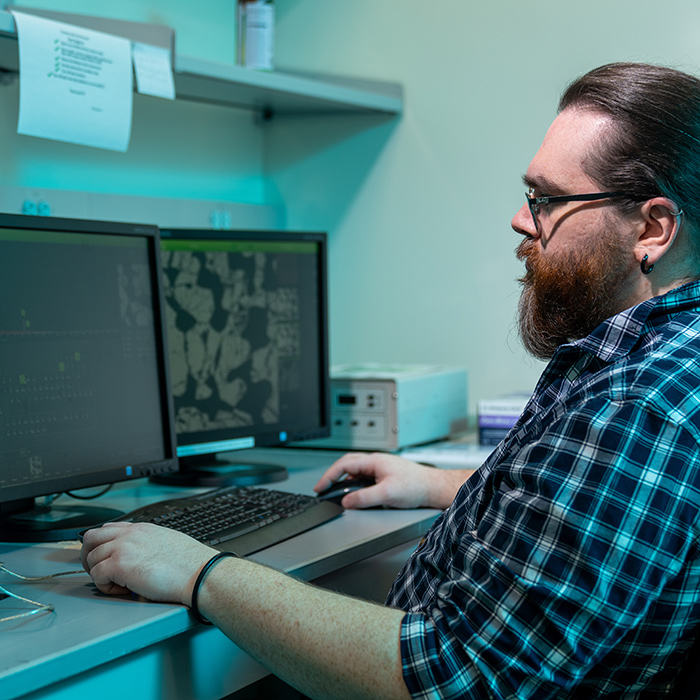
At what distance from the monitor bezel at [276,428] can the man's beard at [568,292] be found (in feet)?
1.96

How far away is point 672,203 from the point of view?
3.24ft

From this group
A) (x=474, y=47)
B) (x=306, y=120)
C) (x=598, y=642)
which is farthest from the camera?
(x=306, y=120)

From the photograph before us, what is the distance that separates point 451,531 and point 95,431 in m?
0.57

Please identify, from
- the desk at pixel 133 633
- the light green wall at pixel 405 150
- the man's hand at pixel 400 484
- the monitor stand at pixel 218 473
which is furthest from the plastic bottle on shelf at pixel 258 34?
the desk at pixel 133 633

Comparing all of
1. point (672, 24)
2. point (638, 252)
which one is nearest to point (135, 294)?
point (638, 252)

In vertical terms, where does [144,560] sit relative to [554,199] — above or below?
below

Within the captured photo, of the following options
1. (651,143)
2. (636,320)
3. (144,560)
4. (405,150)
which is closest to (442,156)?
(405,150)

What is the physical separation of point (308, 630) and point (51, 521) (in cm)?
54

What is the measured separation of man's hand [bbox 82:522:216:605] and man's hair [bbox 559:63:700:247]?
2.20ft

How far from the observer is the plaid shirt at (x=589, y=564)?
0.75 metres

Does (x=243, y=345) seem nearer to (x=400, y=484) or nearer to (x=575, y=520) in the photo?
(x=400, y=484)

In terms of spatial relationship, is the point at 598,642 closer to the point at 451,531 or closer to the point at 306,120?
the point at 451,531

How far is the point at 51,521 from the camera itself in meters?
1.21

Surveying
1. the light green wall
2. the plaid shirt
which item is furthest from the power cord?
the light green wall
